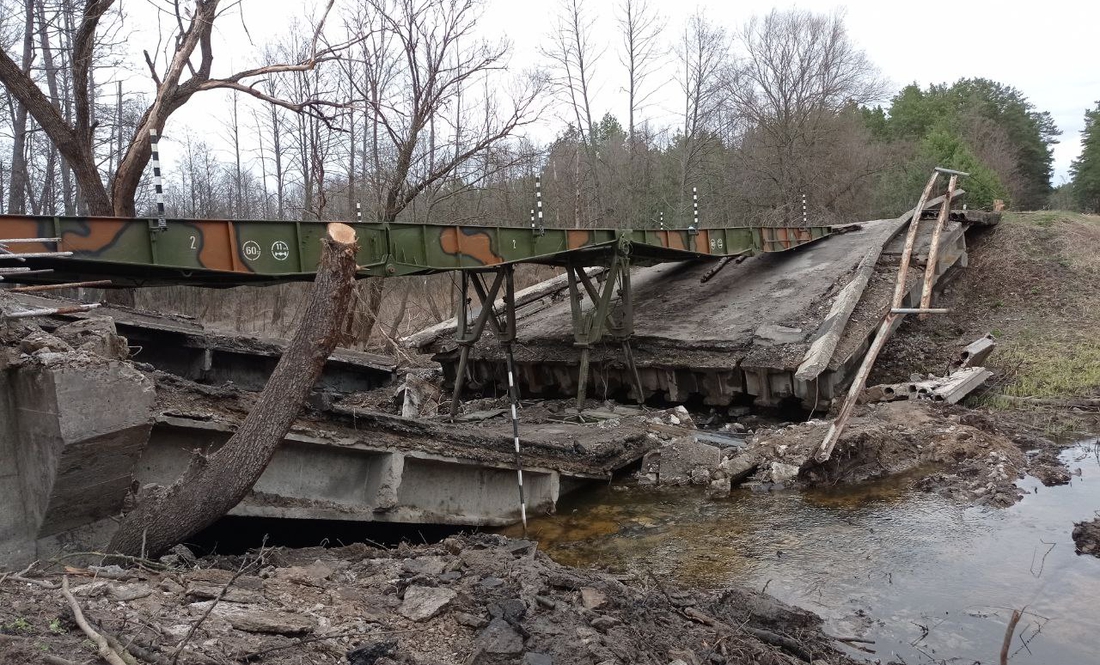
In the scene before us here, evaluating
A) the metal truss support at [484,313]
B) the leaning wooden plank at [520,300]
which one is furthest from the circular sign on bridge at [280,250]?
the leaning wooden plank at [520,300]

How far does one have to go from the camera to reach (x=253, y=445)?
16.0 ft

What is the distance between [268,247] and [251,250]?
185 mm

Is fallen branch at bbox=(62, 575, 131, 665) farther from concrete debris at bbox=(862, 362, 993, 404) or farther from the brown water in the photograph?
concrete debris at bbox=(862, 362, 993, 404)

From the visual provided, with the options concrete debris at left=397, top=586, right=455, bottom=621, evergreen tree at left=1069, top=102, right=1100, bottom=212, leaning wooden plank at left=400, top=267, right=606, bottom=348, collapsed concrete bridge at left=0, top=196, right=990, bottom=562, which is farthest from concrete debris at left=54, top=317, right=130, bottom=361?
evergreen tree at left=1069, top=102, right=1100, bottom=212

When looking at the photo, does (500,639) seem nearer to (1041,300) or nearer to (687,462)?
(687,462)

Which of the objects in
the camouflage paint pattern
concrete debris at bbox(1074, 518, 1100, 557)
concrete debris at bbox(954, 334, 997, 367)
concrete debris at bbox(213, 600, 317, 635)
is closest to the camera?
concrete debris at bbox(213, 600, 317, 635)

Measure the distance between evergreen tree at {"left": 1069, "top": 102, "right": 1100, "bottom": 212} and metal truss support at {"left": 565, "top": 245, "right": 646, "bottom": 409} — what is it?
35145mm

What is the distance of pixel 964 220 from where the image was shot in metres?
18.2

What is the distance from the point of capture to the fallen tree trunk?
4.76 meters

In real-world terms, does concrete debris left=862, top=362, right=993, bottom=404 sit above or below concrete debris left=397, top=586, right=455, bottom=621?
below

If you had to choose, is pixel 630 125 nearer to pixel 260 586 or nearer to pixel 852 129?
pixel 852 129

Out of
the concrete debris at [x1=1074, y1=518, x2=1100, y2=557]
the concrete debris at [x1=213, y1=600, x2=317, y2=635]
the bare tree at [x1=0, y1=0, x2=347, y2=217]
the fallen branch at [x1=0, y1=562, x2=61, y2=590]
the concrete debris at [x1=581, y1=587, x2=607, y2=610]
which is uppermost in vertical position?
the bare tree at [x1=0, y1=0, x2=347, y2=217]

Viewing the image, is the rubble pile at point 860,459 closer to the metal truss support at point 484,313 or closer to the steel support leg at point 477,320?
the metal truss support at point 484,313

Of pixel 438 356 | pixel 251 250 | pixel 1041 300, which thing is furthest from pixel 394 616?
pixel 1041 300
